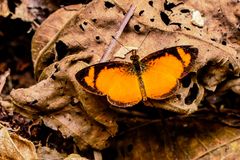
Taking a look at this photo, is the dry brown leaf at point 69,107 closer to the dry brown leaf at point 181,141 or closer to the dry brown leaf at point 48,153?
the dry brown leaf at point 48,153

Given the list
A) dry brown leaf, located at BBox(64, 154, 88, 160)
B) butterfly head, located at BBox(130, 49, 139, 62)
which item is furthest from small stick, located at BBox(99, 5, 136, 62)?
dry brown leaf, located at BBox(64, 154, 88, 160)

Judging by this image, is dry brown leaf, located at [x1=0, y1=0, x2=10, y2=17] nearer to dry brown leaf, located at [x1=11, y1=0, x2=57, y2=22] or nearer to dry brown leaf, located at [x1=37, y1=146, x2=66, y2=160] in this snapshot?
dry brown leaf, located at [x1=11, y1=0, x2=57, y2=22]

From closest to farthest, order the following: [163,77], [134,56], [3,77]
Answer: [163,77], [134,56], [3,77]

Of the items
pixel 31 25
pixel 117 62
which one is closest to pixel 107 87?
pixel 117 62

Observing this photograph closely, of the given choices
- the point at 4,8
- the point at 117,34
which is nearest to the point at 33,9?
the point at 4,8

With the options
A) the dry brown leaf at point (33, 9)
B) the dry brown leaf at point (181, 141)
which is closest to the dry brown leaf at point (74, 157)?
the dry brown leaf at point (181, 141)

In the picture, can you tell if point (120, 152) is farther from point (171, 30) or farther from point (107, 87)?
point (171, 30)

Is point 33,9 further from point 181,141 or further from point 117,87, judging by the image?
point 181,141

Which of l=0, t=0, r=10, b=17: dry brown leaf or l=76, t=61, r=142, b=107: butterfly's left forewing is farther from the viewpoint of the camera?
l=0, t=0, r=10, b=17: dry brown leaf
